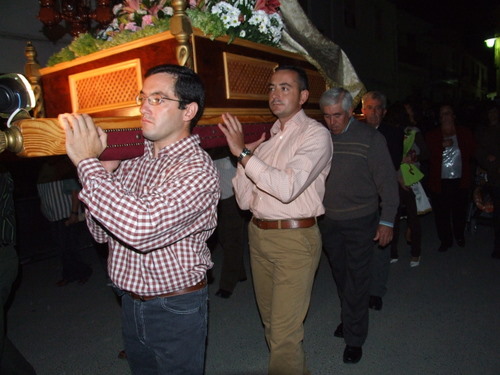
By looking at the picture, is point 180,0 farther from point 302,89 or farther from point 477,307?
point 477,307

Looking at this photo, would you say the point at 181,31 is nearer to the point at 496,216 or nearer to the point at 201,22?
the point at 201,22

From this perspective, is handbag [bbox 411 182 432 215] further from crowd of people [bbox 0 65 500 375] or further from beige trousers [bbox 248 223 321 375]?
beige trousers [bbox 248 223 321 375]

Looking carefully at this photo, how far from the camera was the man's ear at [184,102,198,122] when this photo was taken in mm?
1871

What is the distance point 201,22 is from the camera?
2.33 metres

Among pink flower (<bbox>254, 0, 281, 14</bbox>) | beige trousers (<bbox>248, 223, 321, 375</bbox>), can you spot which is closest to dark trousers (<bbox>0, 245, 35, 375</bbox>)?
beige trousers (<bbox>248, 223, 321, 375</bbox>)

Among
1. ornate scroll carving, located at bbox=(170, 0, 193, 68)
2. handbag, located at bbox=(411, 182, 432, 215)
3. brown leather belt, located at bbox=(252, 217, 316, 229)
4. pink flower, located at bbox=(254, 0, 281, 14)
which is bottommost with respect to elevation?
handbag, located at bbox=(411, 182, 432, 215)

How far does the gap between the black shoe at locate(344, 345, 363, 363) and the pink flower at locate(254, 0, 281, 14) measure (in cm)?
259

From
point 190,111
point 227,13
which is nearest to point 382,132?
point 227,13

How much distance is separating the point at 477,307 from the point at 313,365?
1889 millimetres

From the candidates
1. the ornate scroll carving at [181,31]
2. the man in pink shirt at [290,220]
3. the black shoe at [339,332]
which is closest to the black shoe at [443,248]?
the black shoe at [339,332]

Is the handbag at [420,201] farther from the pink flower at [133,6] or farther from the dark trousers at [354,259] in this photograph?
the pink flower at [133,6]

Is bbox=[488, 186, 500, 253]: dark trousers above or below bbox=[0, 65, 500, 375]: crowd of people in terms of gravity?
below

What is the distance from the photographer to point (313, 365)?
3.34 meters

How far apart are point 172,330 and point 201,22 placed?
1.62m
